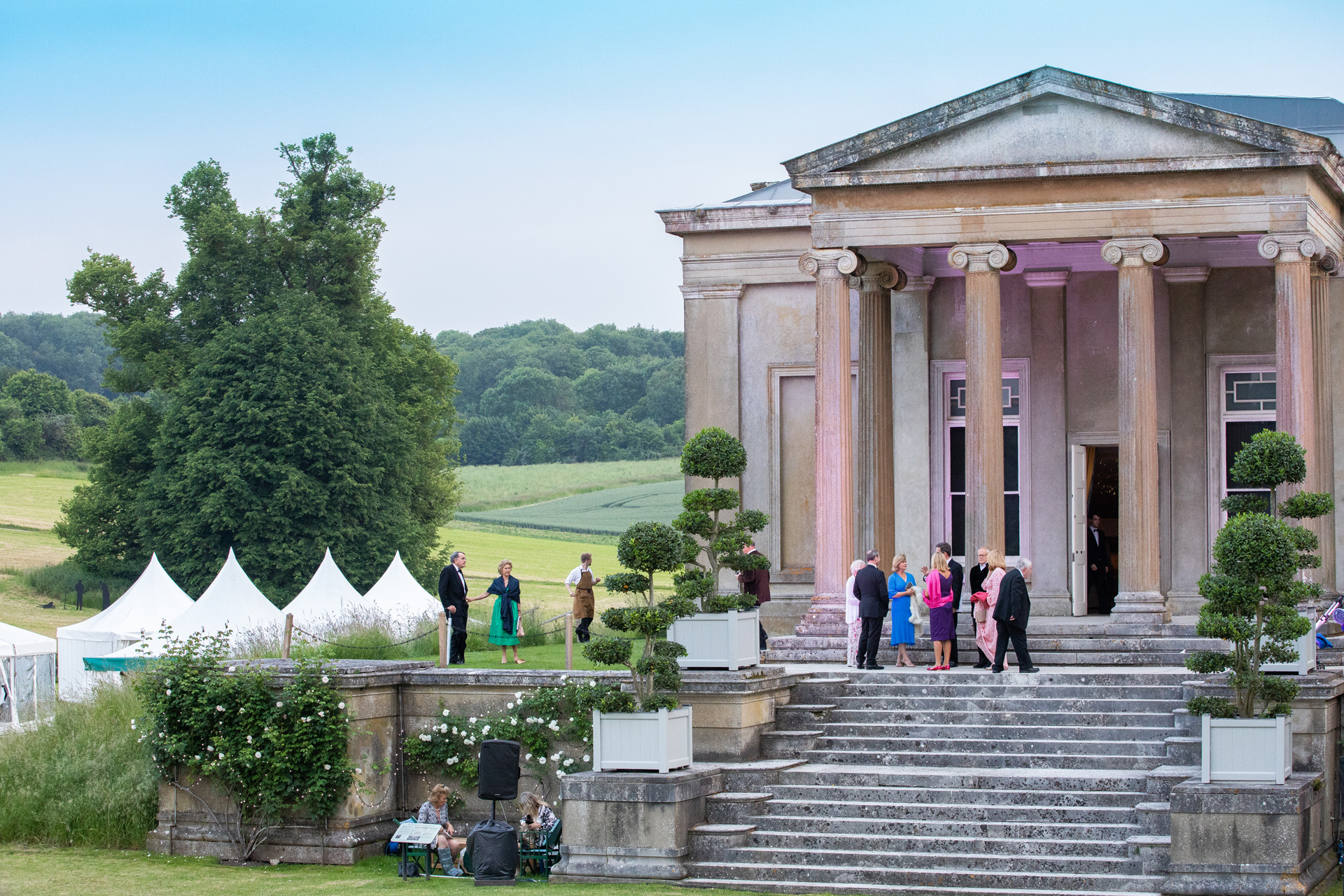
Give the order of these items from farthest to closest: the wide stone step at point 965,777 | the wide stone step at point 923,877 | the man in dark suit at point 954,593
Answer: the man in dark suit at point 954,593 → the wide stone step at point 965,777 → the wide stone step at point 923,877

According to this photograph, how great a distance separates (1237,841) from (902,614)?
585cm

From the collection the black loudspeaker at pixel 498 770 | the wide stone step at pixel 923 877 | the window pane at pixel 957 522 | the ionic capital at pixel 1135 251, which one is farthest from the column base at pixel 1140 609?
the black loudspeaker at pixel 498 770

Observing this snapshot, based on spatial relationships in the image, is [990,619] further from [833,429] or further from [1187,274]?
[1187,274]

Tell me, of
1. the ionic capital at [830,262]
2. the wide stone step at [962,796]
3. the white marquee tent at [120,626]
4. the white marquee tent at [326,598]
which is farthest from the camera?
the white marquee tent at [326,598]

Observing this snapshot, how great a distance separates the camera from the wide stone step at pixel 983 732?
49.1 ft

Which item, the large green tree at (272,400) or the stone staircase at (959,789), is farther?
the large green tree at (272,400)

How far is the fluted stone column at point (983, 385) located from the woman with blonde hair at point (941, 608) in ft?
5.44

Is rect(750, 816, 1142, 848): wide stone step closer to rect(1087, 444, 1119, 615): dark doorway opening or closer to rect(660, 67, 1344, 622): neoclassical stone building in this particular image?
rect(660, 67, 1344, 622): neoclassical stone building

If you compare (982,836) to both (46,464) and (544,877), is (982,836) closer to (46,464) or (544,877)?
(544,877)

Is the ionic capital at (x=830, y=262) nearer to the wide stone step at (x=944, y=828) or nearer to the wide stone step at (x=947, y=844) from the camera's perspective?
the wide stone step at (x=944, y=828)

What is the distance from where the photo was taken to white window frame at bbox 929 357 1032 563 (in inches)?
867

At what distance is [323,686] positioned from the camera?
16.0 m

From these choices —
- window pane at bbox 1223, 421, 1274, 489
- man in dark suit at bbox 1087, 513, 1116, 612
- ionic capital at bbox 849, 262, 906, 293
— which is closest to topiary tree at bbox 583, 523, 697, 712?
ionic capital at bbox 849, 262, 906, 293

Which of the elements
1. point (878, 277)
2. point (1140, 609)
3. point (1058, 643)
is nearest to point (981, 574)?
point (1058, 643)
